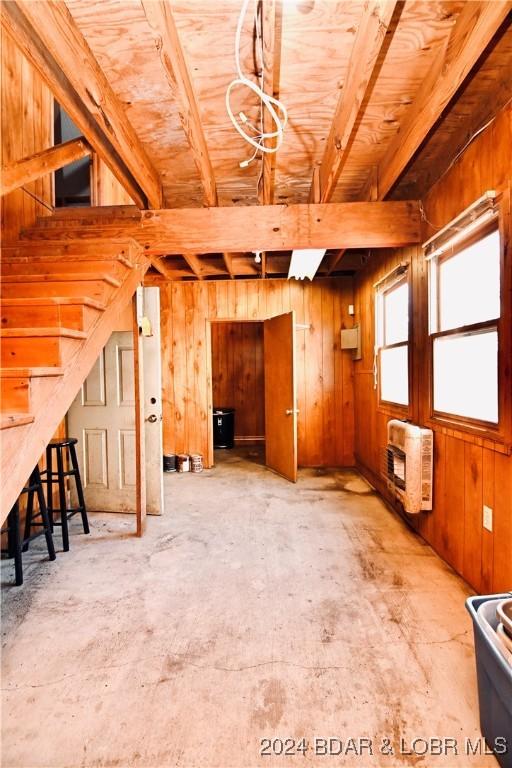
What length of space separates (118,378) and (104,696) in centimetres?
239

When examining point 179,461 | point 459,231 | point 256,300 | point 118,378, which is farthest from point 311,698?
point 256,300

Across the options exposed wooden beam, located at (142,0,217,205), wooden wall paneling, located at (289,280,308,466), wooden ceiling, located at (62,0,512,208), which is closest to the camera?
exposed wooden beam, located at (142,0,217,205)

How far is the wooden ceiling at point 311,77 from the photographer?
4.56 ft

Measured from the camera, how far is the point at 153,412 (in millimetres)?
3266

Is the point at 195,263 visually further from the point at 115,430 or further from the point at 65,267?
the point at 115,430

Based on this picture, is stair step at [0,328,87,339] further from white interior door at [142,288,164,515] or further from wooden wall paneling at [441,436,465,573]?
wooden wall paneling at [441,436,465,573]

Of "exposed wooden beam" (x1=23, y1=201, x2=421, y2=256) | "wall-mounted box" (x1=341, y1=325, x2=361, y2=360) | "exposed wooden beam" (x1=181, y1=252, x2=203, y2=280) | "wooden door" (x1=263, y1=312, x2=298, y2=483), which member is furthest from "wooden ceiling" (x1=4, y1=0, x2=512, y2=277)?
"wall-mounted box" (x1=341, y1=325, x2=361, y2=360)

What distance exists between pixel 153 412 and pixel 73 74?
232cm

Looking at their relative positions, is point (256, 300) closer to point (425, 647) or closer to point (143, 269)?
point (143, 269)

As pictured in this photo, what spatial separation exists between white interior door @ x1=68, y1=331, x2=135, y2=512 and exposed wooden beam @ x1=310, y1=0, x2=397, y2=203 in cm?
218

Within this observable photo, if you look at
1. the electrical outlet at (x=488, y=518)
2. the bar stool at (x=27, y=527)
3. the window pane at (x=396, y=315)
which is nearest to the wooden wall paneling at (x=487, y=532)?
the electrical outlet at (x=488, y=518)

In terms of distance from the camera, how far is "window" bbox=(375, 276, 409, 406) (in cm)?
324

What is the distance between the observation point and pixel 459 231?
216 cm

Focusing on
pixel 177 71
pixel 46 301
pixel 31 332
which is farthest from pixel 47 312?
pixel 177 71
